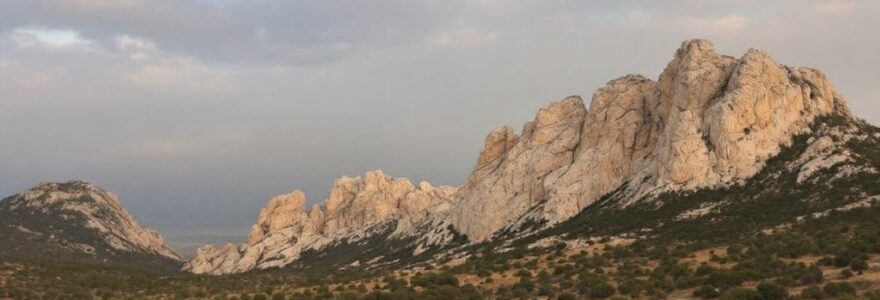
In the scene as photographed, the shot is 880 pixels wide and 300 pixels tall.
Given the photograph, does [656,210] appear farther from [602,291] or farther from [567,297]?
[567,297]

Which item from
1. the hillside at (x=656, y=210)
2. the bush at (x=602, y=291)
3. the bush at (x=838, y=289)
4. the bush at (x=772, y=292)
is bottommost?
the bush at (x=838, y=289)

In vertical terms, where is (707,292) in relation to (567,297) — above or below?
below

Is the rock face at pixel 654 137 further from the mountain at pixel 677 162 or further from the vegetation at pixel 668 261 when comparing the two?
the vegetation at pixel 668 261

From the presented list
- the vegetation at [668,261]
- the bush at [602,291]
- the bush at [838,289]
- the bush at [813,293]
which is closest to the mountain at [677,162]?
the vegetation at [668,261]

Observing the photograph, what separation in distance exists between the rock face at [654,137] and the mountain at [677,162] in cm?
20

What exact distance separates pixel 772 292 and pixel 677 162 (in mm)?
60106

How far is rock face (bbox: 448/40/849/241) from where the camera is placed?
9106 centimetres

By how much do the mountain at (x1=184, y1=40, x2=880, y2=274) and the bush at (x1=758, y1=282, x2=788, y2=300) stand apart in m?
35.6

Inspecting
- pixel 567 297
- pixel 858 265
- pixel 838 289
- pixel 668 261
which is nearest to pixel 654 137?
pixel 668 261

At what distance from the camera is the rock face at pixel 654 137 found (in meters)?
91.1

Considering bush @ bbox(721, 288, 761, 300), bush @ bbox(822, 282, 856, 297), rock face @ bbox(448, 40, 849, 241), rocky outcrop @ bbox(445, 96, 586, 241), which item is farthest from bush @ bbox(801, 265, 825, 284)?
rocky outcrop @ bbox(445, 96, 586, 241)

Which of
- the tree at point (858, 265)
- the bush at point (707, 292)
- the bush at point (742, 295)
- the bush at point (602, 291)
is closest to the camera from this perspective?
the bush at point (742, 295)

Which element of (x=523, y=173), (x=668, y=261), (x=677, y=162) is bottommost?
(x=668, y=261)

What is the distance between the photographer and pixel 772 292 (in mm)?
33969
